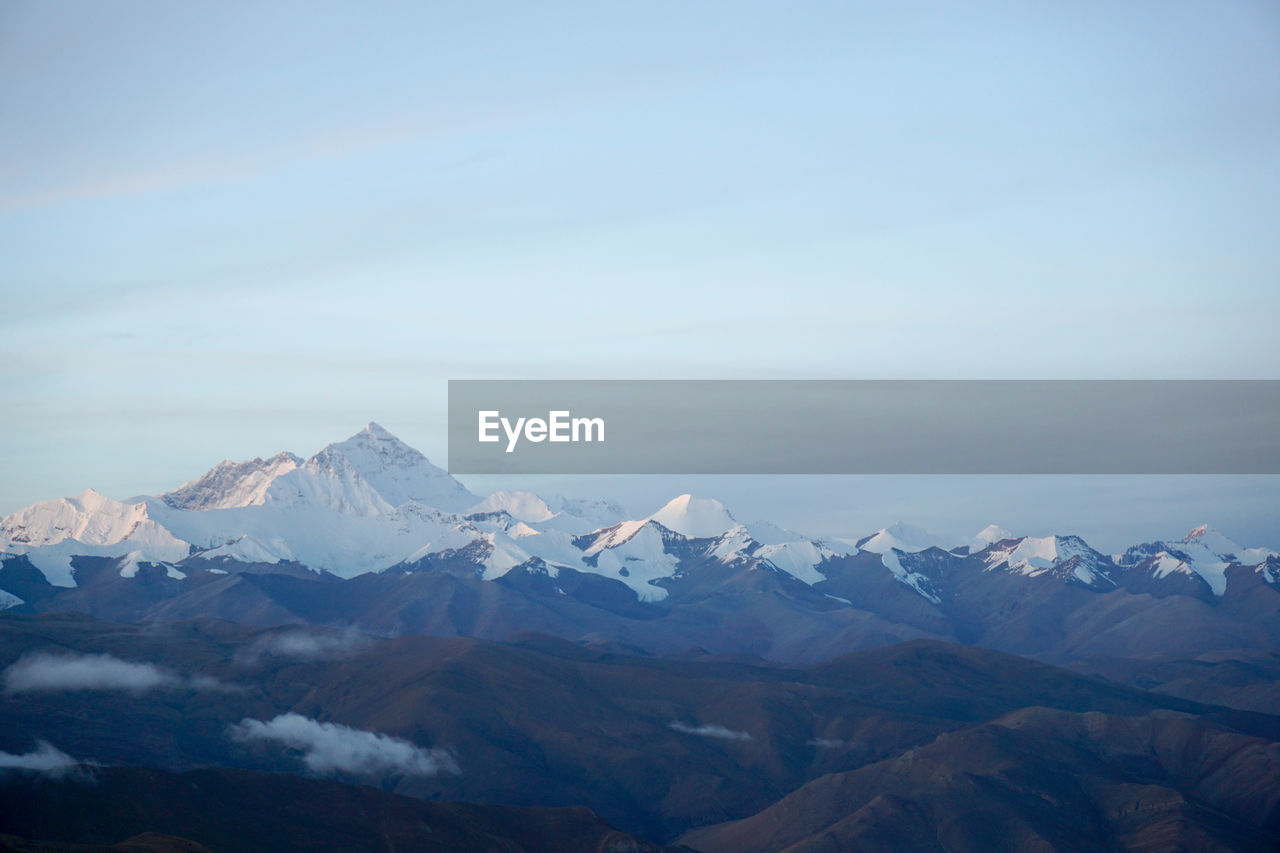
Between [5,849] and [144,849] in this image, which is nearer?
[5,849]

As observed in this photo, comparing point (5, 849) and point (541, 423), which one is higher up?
point (541, 423)

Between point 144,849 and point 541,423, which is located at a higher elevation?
point 541,423

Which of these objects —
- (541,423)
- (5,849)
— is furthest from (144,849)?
(541,423)

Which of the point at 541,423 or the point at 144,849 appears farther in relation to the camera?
the point at 144,849

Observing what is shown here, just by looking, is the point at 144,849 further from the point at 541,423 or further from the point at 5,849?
the point at 541,423
